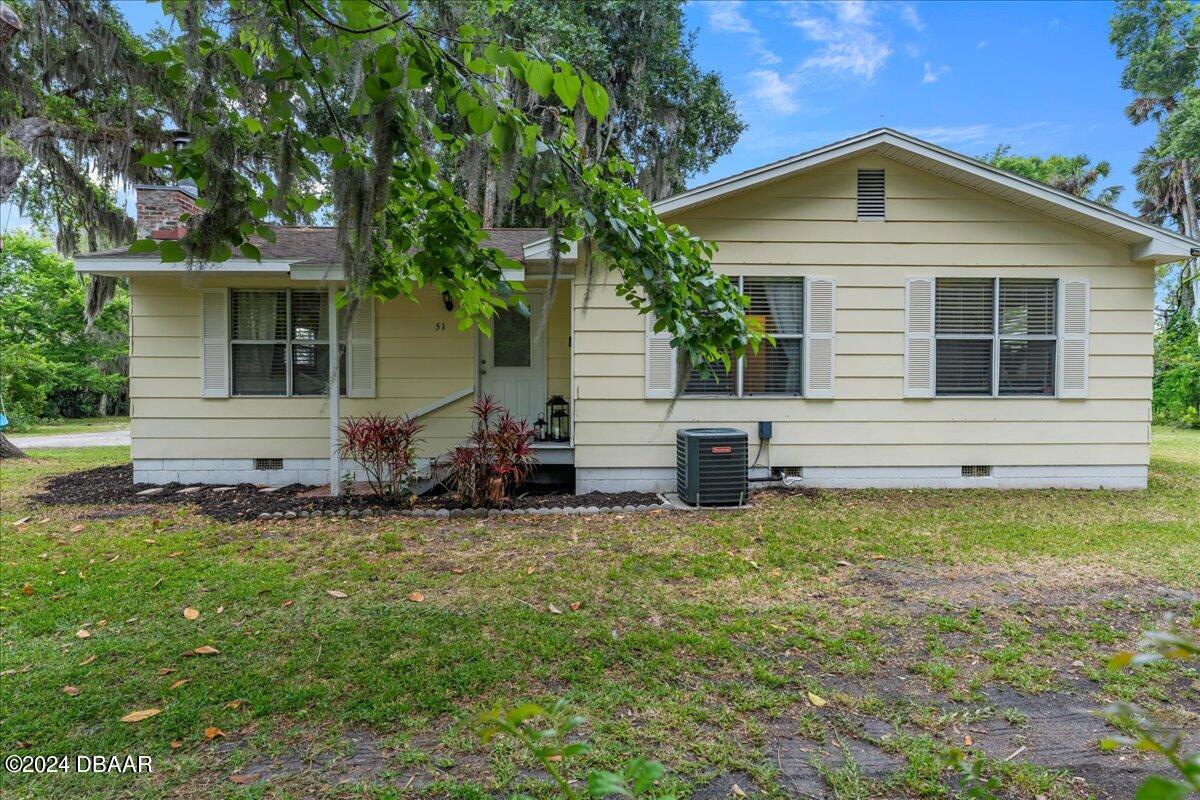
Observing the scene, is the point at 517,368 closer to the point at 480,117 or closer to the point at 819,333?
Result: the point at 819,333

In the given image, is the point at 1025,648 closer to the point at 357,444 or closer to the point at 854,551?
the point at 854,551

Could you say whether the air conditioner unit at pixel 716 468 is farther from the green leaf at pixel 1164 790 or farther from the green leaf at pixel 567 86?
the green leaf at pixel 1164 790

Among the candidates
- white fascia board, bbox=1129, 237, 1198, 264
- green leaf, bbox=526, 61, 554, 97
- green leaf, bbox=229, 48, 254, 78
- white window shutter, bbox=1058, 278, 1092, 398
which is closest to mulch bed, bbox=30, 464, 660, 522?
green leaf, bbox=229, 48, 254, 78

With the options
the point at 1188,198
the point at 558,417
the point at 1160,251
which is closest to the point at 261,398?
the point at 558,417

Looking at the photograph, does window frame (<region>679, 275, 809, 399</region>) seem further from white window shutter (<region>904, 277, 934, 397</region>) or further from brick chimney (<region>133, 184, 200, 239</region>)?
brick chimney (<region>133, 184, 200, 239</region>)

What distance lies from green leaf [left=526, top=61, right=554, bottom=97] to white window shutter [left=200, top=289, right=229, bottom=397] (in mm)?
6392

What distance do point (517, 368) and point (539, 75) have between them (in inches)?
220

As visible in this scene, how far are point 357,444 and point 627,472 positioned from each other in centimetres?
281

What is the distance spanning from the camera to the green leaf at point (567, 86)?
1.97 metres

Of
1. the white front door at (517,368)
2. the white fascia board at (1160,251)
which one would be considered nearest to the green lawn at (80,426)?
the white front door at (517,368)

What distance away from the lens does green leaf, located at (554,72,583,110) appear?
197cm

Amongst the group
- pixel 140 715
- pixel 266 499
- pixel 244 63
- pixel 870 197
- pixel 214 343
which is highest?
pixel 870 197

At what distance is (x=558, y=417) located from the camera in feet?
23.6

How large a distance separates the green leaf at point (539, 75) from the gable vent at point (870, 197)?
5465 millimetres
